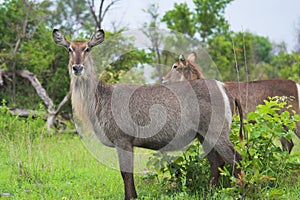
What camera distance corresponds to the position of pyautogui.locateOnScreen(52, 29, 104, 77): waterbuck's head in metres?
4.66

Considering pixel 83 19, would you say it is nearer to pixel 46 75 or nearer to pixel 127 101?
pixel 46 75

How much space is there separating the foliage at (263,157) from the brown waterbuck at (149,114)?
0.33m

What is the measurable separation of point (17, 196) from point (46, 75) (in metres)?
6.11

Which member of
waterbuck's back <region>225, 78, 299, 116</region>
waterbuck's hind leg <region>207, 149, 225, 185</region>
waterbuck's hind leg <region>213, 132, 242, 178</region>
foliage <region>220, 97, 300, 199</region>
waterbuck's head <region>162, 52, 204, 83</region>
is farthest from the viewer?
waterbuck's head <region>162, 52, 204, 83</region>

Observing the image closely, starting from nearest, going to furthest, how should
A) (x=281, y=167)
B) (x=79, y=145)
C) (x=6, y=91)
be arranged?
(x=281, y=167) < (x=79, y=145) < (x=6, y=91)

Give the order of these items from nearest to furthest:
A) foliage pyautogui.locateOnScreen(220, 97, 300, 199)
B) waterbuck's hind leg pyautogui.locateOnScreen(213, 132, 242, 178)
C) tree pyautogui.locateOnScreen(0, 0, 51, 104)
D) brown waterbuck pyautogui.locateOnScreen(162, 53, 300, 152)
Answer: foliage pyautogui.locateOnScreen(220, 97, 300, 199)
waterbuck's hind leg pyautogui.locateOnScreen(213, 132, 242, 178)
brown waterbuck pyautogui.locateOnScreen(162, 53, 300, 152)
tree pyautogui.locateOnScreen(0, 0, 51, 104)

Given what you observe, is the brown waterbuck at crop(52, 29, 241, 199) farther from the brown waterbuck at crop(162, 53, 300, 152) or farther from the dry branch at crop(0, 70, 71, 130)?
the dry branch at crop(0, 70, 71, 130)

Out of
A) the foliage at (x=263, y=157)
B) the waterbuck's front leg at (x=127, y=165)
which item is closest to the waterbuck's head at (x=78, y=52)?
the waterbuck's front leg at (x=127, y=165)

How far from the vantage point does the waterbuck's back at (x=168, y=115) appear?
4.61 m

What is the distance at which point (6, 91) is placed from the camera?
993 cm

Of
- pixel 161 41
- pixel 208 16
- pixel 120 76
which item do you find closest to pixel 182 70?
pixel 120 76

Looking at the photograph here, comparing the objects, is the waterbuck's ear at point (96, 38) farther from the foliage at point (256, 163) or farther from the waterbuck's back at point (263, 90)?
the waterbuck's back at point (263, 90)

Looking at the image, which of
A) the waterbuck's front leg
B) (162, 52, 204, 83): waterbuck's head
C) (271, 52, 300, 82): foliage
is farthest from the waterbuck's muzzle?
(271, 52, 300, 82): foliage

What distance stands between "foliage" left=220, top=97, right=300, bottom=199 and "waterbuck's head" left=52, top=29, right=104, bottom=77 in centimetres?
185
